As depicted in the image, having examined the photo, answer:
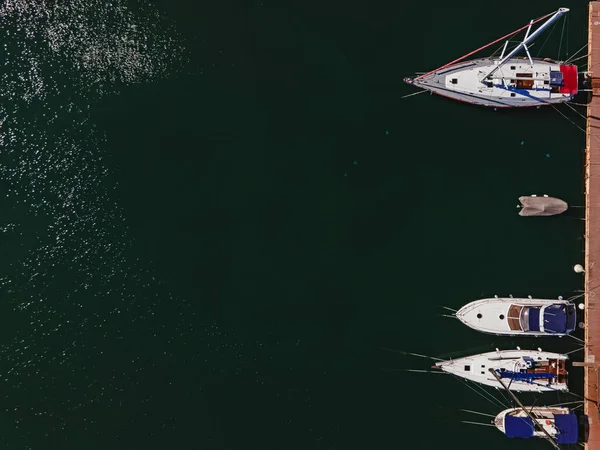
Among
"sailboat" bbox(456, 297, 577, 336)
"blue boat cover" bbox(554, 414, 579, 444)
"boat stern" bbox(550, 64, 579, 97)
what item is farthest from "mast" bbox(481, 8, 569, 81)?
"blue boat cover" bbox(554, 414, 579, 444)

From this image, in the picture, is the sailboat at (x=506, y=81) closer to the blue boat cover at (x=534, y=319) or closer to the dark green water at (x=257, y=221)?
the dark green water at (x=257, y=221)

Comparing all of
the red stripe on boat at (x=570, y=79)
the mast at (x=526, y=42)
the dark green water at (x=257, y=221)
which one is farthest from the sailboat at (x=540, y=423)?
the mast at (x=526, y=42)

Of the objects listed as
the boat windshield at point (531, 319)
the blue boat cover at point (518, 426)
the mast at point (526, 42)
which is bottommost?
the blue boat cover at point (518, 426)

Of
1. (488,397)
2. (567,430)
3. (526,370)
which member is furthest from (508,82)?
(567,430)

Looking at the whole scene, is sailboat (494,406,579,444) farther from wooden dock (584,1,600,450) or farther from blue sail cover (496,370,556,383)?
blue sail cover (496,370,556,383)

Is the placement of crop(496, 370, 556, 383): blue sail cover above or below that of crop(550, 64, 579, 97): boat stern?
below

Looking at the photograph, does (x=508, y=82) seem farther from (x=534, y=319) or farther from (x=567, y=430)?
(x=567, y=430)

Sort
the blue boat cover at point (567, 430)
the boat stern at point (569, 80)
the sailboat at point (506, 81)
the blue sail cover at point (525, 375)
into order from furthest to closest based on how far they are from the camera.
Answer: the sailboat at point (506, 81) < the boat stern at point (569, 80) < the blue sail cover at point (525, 375) < the blue boat cover at point (567, 430)

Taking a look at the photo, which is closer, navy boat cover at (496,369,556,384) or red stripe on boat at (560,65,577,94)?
navy boat cover at (496,369,556,384)
